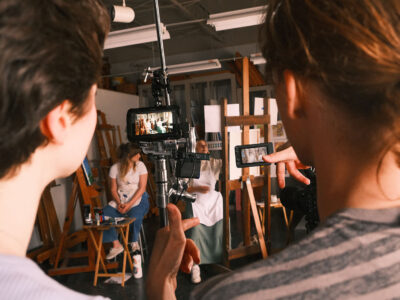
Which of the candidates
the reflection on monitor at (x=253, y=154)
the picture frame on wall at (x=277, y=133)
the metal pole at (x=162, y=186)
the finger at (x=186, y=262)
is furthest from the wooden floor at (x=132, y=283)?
the finger at (x=186, y=262)

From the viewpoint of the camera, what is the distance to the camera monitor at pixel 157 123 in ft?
4.19

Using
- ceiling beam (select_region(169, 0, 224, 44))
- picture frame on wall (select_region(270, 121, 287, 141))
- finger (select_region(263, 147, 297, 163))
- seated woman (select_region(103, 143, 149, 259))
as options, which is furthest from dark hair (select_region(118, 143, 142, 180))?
ceiling beam (select_region(169, 0, 224, 44))

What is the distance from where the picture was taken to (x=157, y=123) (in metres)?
1.30

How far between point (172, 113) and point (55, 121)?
2.55 ft

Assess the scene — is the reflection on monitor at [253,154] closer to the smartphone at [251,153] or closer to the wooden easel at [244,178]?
the smartphone at [251,153]

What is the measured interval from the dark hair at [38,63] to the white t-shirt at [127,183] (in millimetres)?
3424

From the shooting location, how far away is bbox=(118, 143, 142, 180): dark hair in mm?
3861

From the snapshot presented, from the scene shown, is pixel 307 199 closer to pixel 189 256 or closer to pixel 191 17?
pixel 189 256

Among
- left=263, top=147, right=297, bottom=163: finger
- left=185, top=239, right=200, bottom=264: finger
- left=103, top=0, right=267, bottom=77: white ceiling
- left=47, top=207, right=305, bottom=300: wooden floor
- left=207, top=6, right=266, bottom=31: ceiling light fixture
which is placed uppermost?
→ left=103, top=0, right=267, bottom=77: white ceiling

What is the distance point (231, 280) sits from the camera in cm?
49

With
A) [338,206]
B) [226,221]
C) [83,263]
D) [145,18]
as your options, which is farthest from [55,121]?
[145,18]

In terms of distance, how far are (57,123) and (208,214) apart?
10.2ft

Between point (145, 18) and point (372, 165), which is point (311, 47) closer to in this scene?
point (372, 165)

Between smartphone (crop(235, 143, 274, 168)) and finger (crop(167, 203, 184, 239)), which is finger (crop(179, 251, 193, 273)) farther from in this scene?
smartphone (crop(235, 143, 274, 168))
